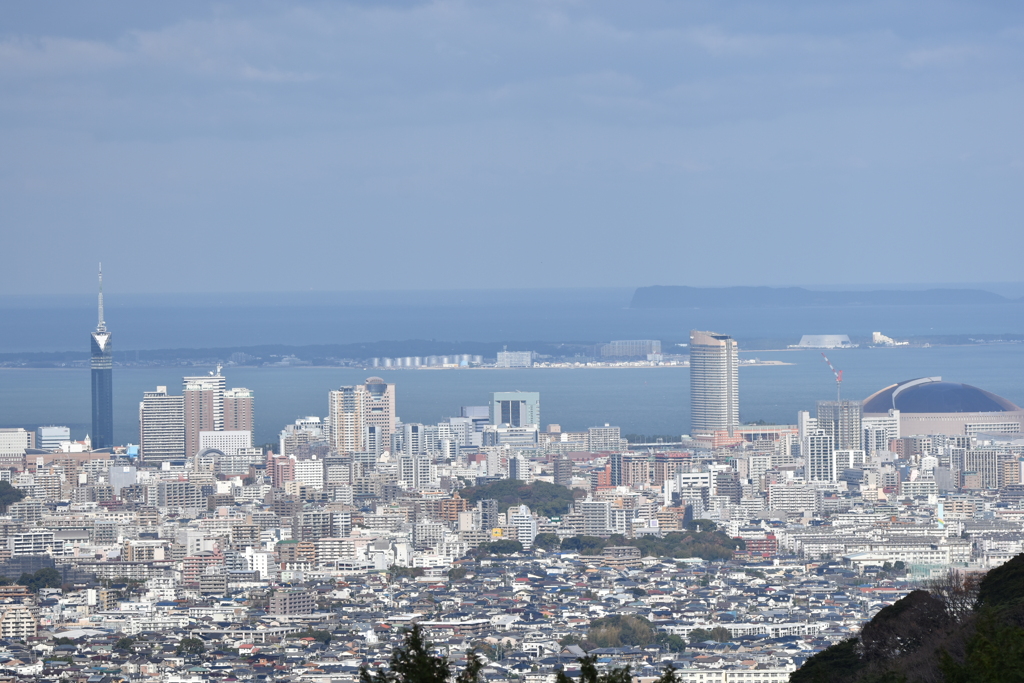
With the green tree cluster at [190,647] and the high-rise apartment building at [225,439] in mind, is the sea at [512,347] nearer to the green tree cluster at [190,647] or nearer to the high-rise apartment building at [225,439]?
the high-rise apartment building at [225,439]

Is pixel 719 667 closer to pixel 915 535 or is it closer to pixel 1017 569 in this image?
pixel 1017 569

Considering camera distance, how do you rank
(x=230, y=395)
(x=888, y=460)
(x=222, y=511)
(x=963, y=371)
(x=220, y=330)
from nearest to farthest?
1. (x=222, y=511)
2. (x=888, y=460)
3. (x=230, y=395)
4. (x=963, y=371)
5. (x=220, y=330)

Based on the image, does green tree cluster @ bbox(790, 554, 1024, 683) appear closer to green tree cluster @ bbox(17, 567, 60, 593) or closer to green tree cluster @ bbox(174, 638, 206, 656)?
green tree cluster @ bbox(174, 638, 206, 656)

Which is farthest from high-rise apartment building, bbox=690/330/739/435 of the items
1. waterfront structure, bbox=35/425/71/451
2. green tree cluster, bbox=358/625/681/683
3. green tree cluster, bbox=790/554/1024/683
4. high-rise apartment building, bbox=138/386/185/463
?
green tree cluster, bbox=358/625/681/683

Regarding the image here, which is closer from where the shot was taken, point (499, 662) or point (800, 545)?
point (499, 662)

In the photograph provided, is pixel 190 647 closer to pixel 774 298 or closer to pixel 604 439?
pixel 604 439

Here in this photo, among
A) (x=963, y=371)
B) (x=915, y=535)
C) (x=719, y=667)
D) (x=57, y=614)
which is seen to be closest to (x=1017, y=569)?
(x=719, y=667)
